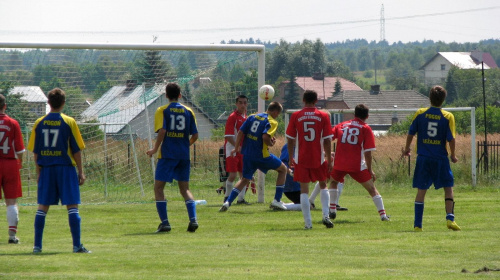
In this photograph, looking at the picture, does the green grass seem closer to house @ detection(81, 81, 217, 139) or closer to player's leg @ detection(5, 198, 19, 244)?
player's leg @ detection(5, 198, 19, 244)

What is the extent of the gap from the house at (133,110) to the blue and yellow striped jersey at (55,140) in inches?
329

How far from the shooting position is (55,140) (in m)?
9.43

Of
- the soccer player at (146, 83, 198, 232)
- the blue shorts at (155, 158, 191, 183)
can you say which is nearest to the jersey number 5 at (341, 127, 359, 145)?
the soccer player at (146, 83, 198, 232)

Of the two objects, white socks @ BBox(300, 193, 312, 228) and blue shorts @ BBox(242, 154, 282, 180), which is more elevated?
blue shorts @ BBox(242, 154, 282, 180)

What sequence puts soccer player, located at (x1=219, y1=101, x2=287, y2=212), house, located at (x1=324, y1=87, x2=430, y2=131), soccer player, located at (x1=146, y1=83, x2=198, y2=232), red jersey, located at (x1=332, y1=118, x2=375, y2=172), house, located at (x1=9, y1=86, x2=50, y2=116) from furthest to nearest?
house, located at (x1=324, y1=87, x2=430, y2=131) → house, located at (x1=9, y1=86, x2=50, y2=116) → soccer player, located at (x1=219, y1=101, x2=287, y2=212) → red jersey, located at (x1=332, y1=118, x2=375, y2=172) → soccer player, located at (x1=146, y1=83, x2=198, y2=232)

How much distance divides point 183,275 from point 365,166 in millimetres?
5978

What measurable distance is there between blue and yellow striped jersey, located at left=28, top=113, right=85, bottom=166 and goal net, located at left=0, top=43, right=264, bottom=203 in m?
6.99

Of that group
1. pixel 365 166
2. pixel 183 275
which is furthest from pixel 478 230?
→ pixel 183 275

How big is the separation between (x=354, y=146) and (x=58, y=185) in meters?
5.07

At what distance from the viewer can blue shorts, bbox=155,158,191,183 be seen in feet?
38.1

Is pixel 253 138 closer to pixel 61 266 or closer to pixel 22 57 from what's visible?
pixel 22 57

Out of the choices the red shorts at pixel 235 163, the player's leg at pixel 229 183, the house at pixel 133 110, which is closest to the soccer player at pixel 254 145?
the red shorts at pixel 235 163

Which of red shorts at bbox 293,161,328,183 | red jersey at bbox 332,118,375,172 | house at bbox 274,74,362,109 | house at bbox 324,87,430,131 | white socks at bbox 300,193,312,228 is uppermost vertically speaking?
house at bbox 274,74,362,109

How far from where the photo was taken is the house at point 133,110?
709 inches
